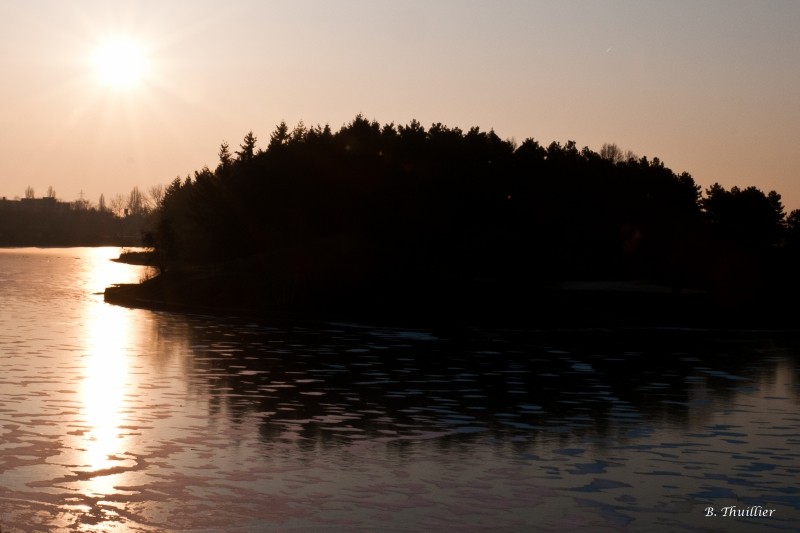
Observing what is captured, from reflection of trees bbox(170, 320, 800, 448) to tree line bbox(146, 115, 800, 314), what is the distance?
61.3 feet

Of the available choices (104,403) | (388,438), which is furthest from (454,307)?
(388,438)

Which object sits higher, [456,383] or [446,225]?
[446,225]

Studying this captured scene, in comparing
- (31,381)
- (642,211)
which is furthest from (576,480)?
(642,211)

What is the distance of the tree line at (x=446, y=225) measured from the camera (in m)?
61.7

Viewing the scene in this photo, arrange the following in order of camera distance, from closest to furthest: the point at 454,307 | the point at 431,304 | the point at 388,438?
the point at 388,438 < the point at 454,307 < the point at 431,304

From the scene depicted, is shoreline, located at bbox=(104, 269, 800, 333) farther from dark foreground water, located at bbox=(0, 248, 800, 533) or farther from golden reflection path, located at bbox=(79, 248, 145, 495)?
dark foreground water, located at bbox=(0, 248, 800, 533)

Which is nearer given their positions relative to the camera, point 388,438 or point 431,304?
point 388,438

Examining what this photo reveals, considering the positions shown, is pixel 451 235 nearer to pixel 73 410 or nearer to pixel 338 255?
pixel 338 255

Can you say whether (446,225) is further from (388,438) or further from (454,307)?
(388,438)

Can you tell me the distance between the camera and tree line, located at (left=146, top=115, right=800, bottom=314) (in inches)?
2430
